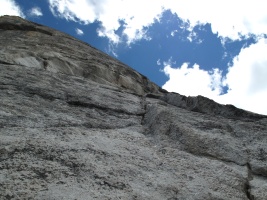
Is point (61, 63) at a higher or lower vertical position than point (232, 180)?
higher

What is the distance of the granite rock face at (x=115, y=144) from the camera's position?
4.23 meters

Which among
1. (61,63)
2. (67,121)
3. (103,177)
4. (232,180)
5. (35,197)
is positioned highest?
(61,63)

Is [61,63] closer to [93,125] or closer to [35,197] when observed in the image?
[93,125]

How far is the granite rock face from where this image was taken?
4.23 meters

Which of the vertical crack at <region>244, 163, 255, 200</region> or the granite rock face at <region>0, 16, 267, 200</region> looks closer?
the granite rock face at <region>0, 16, 267, 200</region>

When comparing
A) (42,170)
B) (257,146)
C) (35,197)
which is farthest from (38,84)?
(257,146)

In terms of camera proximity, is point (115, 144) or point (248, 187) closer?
point (248, 187)

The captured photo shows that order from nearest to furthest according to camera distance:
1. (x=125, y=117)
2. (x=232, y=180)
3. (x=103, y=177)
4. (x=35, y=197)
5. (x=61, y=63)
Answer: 1. (x=35, y=197)
2. (x=103, y=177)
3. (x=232, y=180)
4. (x=125, y=117)
5. (x=61, y=63)

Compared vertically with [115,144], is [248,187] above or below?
below

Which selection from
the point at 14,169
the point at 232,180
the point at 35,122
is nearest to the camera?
the point at 14,169

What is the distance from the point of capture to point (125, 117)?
7285 mm

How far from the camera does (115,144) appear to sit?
→ 18.4 feet

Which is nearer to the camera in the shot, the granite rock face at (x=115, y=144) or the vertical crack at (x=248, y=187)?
the granite rock face at (x=115, y=144)

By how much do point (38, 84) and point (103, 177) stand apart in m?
3.80
